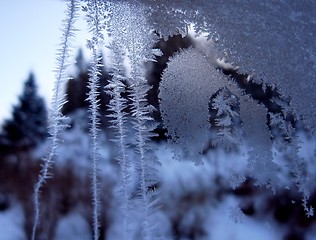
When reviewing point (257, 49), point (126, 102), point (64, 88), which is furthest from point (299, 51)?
point (64, 88)

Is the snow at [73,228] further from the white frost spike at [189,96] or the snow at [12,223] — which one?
the white frost spike at [189,96]

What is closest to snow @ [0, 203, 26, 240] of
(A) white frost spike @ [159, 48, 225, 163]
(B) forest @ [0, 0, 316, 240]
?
(B) forest @ [0, 0, 316, 240]

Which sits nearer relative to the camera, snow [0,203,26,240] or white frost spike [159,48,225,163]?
snow [0,203,26,240]

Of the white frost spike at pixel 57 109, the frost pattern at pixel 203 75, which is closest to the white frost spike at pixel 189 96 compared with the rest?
the frost pattern at pixel 203 75

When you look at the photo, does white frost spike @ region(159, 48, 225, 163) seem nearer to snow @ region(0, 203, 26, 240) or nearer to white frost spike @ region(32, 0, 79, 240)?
white frost spike @ region(32, 0, 79, 240)

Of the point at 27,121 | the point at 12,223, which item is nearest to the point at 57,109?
the point at 27,121

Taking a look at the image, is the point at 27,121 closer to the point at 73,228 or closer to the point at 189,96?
the point at 73,228
